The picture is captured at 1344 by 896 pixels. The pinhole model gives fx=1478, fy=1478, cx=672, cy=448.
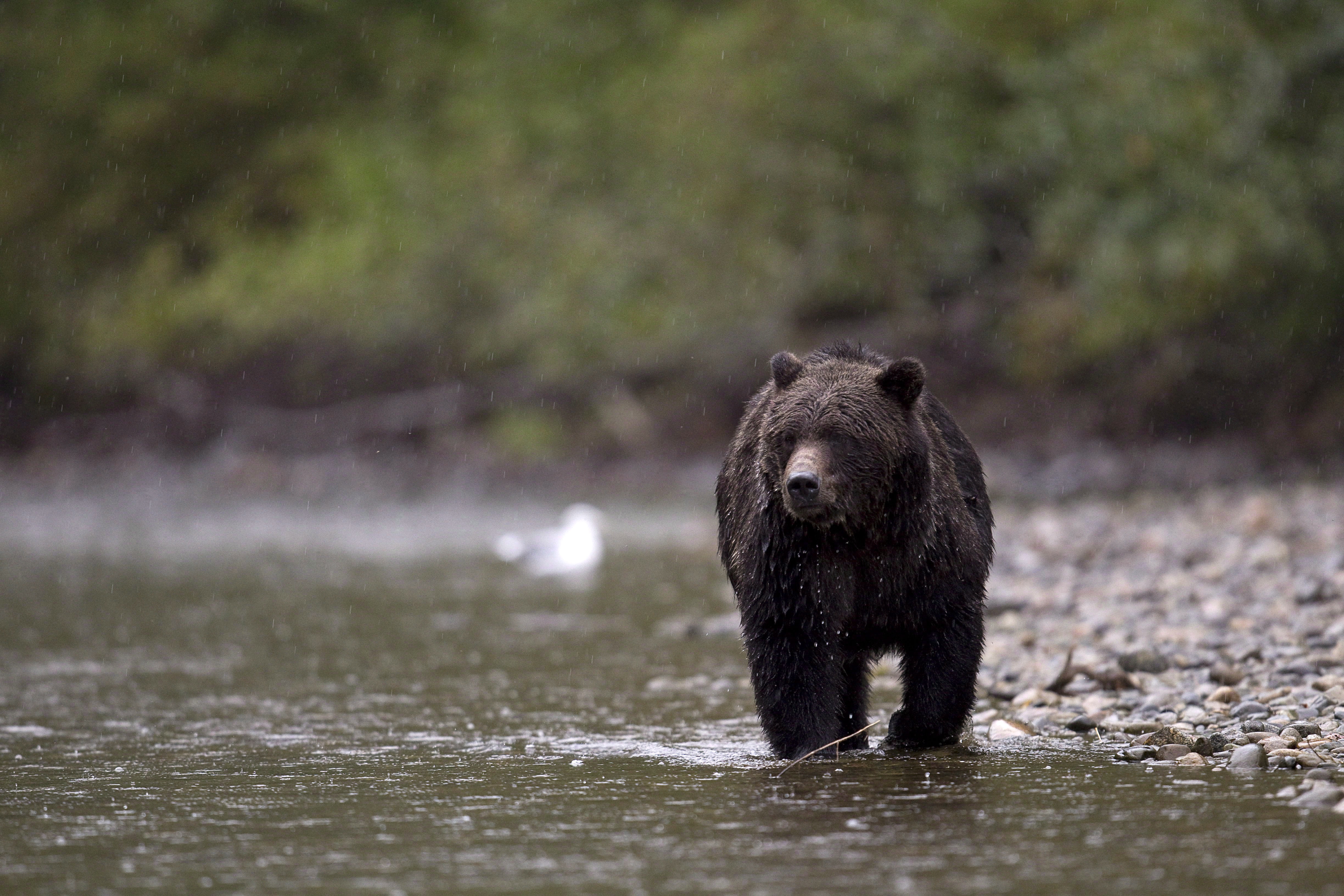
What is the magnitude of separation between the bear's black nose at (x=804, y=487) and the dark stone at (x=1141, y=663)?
232cm

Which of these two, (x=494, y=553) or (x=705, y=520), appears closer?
(x=494, y=553)

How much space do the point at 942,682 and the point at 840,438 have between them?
3.04ft

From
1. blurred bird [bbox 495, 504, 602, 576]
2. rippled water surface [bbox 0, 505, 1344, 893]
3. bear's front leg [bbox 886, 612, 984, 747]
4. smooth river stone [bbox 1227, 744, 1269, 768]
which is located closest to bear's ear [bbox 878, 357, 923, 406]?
bear's front leg [bbox 886, 612, 984, 747]

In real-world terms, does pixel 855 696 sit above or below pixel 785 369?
below

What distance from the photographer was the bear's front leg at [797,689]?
482 cm

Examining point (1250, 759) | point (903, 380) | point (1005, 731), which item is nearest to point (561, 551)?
point (1005, 731)

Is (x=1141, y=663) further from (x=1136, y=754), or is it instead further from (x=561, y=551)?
(x=561, y=551)

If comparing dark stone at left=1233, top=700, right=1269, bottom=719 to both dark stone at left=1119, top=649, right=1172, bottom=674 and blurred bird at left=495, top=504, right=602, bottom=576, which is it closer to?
dark stone at left=1119, top=649, right=1172, bottom=674

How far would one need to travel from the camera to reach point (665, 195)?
25.0 m

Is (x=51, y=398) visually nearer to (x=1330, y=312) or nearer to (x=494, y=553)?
(x=494, y=553)

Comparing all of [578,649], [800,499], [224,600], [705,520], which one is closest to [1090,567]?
[578,649]

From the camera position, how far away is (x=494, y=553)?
631 inches

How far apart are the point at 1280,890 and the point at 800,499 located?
72.6 inches

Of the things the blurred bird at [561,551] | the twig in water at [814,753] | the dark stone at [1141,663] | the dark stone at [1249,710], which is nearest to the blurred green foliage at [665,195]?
the blurred bird at [561,551]
